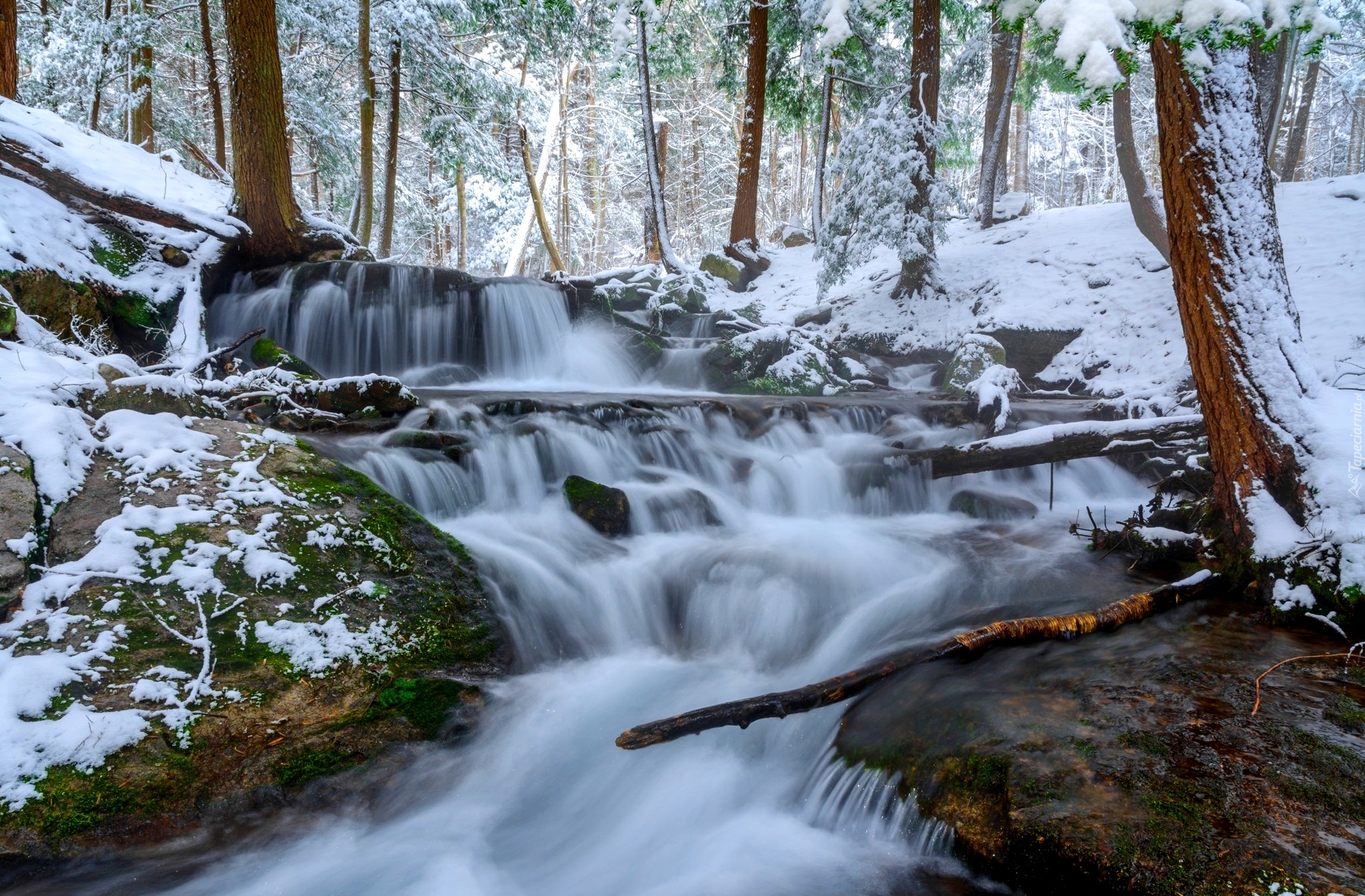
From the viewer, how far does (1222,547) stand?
168 inches

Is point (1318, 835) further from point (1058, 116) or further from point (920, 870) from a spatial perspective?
point (1058, 116)

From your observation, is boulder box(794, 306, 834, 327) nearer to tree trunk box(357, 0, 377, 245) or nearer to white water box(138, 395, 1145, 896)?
white water box(138, 395, 1145, 896)

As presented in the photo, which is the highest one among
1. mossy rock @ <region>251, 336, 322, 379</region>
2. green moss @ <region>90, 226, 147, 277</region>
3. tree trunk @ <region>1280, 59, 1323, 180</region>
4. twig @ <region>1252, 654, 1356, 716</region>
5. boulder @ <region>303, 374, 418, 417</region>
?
tree trunk @ <region>1280, 59, 1323, 180</region>

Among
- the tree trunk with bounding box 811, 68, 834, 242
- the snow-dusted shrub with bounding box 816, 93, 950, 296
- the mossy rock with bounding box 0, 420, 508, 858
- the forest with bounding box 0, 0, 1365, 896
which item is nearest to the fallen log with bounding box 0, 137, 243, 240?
the forest with bounding box 0, 0, 1365, 896

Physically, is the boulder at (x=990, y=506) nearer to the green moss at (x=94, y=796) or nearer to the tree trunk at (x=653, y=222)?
the green moss at (x=94, y=796)

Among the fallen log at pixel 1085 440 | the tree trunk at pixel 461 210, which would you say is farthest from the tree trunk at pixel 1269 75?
the tree trunk at pixel 461 210

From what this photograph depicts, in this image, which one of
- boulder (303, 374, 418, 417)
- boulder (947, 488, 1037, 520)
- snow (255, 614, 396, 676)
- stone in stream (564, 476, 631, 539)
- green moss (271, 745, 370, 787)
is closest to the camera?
green moss (271, 745, 370, 787)

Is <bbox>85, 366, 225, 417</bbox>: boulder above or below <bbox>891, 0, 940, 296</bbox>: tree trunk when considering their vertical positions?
below

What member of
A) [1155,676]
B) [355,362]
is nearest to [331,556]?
A: [1155,676]

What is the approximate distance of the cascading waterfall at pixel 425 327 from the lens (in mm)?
9875

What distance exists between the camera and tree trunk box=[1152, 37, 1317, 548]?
12.8ft

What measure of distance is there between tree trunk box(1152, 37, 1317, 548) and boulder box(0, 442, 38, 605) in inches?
242

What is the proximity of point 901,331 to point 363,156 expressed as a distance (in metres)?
11.6

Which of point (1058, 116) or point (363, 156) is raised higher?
point (1058, 116)
